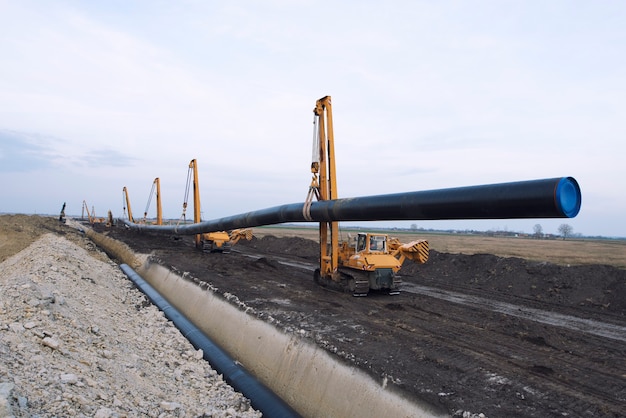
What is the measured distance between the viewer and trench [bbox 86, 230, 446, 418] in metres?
6.54

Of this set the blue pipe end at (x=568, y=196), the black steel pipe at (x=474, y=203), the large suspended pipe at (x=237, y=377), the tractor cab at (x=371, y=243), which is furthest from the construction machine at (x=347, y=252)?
the blue pipe end at (x=568, y=196)

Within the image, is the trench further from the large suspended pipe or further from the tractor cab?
the tractor cab

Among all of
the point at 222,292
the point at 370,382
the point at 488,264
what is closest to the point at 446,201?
the point at 370,382

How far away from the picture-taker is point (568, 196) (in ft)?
17.3

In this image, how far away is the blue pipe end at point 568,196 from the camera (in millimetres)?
5148

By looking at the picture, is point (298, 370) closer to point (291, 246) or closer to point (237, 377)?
point (237, 377)

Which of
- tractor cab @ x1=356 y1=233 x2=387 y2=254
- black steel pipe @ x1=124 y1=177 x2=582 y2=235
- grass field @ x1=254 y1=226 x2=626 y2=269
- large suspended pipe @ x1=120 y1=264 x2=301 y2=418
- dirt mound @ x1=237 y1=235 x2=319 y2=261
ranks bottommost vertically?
grass field @ x1=254 y1=226 x2=626 y2=269

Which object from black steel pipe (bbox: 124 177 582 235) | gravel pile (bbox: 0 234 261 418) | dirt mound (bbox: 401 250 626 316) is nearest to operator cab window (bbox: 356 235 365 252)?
black steel pipe (bbox: 124 177 582 235)

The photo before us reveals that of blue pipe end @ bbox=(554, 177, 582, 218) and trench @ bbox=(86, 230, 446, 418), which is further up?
blue pipe end @ bbox=(554, 177, 582, 218)

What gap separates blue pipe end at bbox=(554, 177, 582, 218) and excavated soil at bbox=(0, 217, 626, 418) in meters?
3.06

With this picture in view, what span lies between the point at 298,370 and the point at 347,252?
25.9 feet

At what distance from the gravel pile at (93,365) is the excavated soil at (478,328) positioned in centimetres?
223

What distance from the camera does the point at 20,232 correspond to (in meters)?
31.2

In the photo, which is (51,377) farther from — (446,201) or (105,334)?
(446,201)
